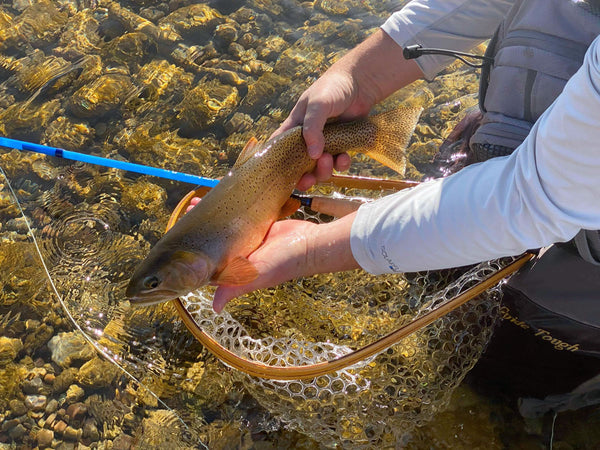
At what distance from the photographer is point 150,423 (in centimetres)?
290

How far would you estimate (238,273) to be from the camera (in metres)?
2.26

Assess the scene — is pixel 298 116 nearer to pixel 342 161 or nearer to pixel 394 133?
pixel 342 161

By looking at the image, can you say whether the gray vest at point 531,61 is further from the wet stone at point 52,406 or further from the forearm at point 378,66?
the wet stone at point 52,406

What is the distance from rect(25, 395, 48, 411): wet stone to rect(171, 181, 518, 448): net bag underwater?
101cm

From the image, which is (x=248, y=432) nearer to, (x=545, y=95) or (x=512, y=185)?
(x=512, y=185)

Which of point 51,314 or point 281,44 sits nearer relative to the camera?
point 51,314

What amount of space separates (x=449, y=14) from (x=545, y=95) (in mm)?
737

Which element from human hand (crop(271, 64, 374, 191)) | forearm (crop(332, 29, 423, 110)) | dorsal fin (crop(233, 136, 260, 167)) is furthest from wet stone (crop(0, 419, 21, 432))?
forearm (crop(332, 29, 423, 110))

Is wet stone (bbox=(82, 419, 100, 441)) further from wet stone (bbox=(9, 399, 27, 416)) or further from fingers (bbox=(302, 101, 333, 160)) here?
fingers (bbox=(302, 101, 333, 160))

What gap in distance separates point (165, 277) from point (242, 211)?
0.50 meters

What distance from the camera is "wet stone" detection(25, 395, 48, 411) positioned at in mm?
2939

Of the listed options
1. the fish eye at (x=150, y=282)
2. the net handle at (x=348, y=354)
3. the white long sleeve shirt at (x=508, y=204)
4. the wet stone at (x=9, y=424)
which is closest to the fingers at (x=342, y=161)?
the white long sleeve shirt at (x=508, y=204)

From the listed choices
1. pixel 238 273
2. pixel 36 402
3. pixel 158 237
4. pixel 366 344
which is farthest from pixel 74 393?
pixel 366 344

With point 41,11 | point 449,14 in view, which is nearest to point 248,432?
point 449,14
